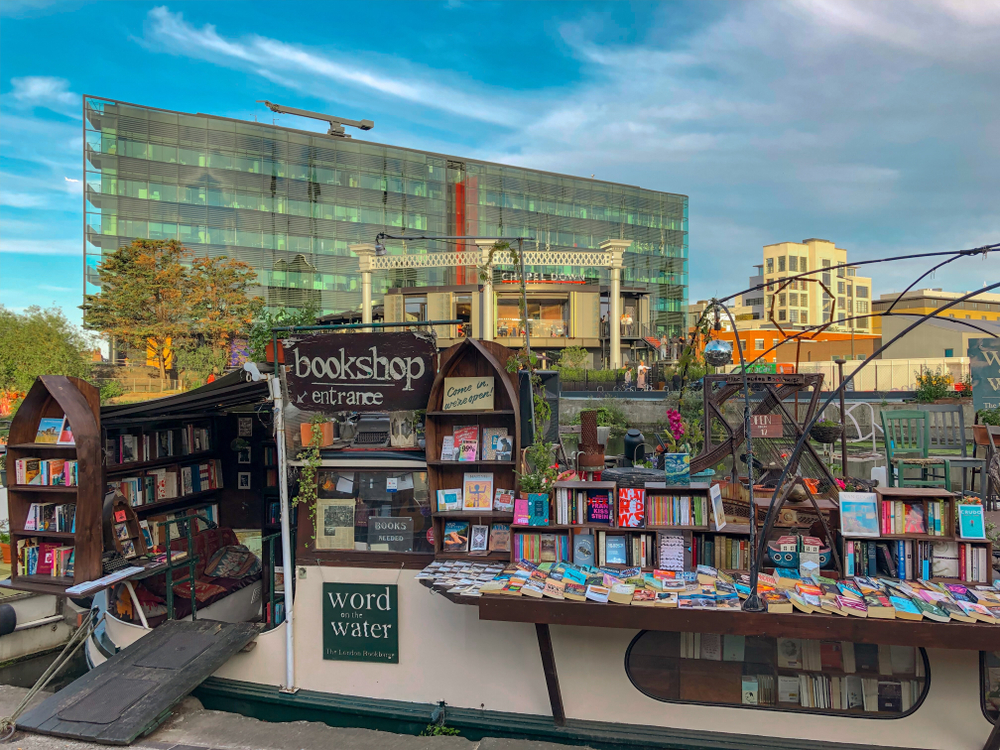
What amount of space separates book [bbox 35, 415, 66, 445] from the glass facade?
31.8 metres

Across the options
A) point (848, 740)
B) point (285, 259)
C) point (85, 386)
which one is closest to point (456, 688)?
point (848, 740)

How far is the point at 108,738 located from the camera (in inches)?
213

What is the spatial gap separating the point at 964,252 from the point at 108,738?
24.5 ft

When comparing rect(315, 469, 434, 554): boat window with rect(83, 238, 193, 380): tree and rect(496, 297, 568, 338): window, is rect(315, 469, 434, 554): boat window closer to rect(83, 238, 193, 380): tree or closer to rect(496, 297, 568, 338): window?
rect(496, 297, 568, 338): window

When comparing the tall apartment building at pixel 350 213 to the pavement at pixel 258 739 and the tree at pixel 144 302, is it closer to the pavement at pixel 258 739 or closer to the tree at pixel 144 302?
the tree at pixel 144 302

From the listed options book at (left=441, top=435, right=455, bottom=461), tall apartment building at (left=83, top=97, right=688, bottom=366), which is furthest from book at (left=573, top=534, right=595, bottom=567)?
tall apartment building at (left=83, top=97, right=688, bottom=366)

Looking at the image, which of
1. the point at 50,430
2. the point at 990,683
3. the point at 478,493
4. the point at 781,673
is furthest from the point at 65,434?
the point at 990,683

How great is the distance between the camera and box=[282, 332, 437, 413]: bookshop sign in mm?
6531

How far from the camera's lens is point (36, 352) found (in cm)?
3316

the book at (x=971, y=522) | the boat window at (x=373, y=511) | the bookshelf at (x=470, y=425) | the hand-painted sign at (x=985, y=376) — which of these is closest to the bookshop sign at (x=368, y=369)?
the bookshelf at (x=470, y=425)

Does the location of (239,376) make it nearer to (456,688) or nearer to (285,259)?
(456,688)

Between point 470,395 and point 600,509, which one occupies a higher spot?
point 470,395

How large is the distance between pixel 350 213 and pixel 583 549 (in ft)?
147

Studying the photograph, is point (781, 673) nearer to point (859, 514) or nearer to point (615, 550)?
point (859, 514)
